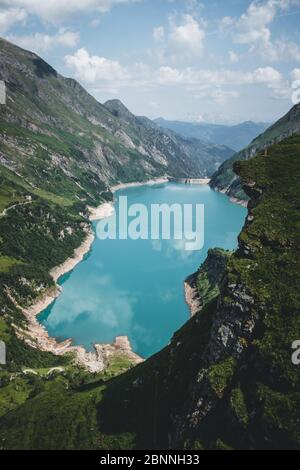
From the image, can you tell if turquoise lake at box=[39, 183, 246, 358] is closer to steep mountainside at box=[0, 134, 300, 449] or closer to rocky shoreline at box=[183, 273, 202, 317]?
rocky shoreline at box=[183, 273, 202, 317]

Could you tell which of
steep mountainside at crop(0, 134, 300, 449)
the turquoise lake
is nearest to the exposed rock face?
steep mountainside at crop(0, 134, 300, 449)

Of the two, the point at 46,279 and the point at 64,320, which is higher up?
the point at 46,279

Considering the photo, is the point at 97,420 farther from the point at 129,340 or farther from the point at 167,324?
the point at 167,324

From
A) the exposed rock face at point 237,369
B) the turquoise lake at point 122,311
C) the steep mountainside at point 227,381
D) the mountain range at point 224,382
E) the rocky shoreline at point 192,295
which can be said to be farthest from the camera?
the rocky shoreline at point 192,295

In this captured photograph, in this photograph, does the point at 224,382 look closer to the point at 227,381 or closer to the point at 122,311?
the point at 227,381

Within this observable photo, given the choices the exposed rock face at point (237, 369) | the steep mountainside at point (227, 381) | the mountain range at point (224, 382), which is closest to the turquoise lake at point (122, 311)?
the mountain range at point (224, 382)

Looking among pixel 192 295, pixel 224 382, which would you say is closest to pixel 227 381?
pixel 224 382

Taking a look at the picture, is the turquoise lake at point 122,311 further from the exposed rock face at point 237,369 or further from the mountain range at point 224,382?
the exposed rock face at point 237,369
